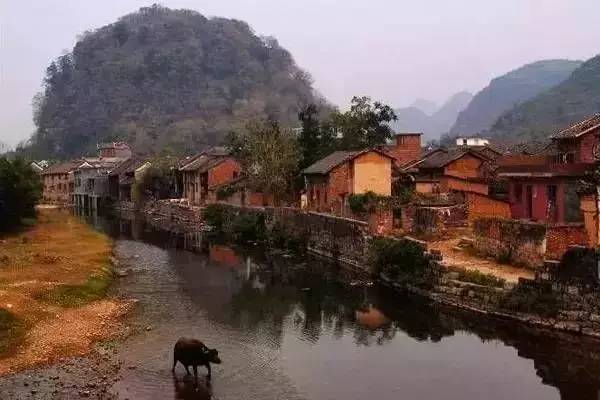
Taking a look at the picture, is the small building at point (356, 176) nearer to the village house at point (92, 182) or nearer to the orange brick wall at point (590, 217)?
the orange brick wall at point (590, 217)

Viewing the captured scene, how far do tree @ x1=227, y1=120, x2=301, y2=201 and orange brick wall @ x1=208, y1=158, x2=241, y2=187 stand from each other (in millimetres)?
12477

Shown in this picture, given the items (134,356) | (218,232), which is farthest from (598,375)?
(218,232)

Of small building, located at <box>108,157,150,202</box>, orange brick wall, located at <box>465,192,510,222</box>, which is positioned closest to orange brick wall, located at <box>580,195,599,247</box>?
orange brick wall, located at <box>465,192,510,222</box>

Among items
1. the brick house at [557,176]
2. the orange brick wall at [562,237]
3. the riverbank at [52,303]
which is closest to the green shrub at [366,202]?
the brick house at [557,176]

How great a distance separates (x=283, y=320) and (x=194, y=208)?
159ft

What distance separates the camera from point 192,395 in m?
21.0

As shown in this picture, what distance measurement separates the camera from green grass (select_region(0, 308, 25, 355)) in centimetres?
2516

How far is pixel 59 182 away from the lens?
131 m

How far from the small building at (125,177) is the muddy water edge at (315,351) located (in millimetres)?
65079

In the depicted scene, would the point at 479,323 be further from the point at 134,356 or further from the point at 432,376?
the point at 134,356

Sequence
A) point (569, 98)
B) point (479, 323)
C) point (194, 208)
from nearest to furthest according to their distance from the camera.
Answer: point (479, 323) → point (194, 208) → point (569, 98)

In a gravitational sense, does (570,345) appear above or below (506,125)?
below

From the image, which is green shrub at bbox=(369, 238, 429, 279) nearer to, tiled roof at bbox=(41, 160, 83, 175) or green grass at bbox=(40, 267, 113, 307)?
green grass at bbox=(40, 267, 113, 307)

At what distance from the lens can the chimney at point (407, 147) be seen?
221ft
